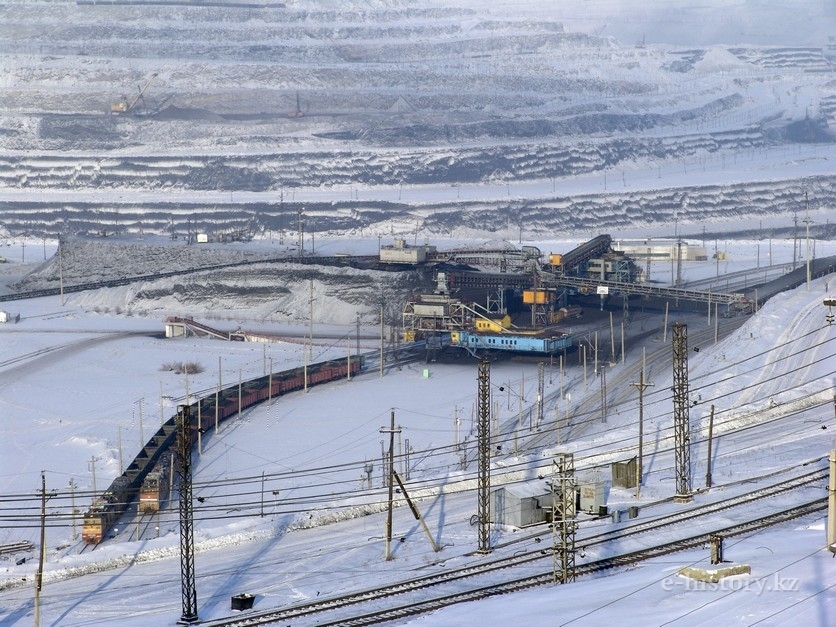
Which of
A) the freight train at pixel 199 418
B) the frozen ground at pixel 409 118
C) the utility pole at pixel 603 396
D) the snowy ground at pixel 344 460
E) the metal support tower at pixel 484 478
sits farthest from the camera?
the frozen ground at pixel 409 118

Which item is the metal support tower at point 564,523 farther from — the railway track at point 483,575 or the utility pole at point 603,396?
the utility pole at point 603,396

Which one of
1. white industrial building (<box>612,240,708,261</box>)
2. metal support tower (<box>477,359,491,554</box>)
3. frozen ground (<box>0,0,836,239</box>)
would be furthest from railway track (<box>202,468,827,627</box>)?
frozen ground (<box>0,0,836,239</box>)

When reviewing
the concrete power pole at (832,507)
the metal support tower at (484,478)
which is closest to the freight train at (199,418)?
the metal support tower at (484,478)

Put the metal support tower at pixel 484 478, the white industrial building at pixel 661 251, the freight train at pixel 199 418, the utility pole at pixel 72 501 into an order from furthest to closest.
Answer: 1. the white industrial building at pixel 661 251
2. the freight train at pixel 199 418
3. the utility pole at pixel 72 501
4. the metal support tower at pixel 484 478

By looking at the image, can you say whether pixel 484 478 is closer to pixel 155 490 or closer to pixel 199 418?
pixel 155 490

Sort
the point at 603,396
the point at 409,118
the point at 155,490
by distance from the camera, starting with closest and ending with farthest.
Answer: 1. the point at 155,490
2. the point at 603,396
3. the point at 409,118

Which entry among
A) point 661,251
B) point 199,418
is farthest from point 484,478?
point 661,251
